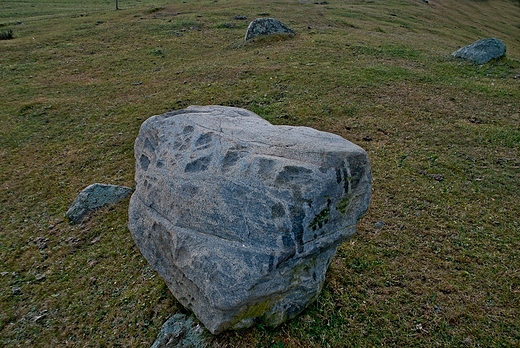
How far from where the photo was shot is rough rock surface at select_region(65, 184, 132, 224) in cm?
1117

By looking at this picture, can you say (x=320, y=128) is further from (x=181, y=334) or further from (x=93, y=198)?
(x=181, y=334)

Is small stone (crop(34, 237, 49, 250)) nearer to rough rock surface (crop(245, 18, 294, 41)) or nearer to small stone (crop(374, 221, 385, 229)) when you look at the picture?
small stone (crop(374, 221, 385, 229))

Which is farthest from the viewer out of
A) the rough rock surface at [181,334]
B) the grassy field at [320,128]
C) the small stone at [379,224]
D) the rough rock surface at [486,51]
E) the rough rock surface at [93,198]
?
the rough rock surface at [486,51]

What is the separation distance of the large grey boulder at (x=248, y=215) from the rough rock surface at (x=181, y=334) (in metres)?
0.34

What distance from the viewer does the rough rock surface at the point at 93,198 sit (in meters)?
11.2

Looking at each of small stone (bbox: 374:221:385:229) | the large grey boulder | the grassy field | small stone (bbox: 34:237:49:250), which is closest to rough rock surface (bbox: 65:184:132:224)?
the grassy field

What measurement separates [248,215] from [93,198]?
7.35 m

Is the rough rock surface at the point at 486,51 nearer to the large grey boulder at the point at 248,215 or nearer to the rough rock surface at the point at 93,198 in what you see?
the large grey boulder at the point at 248,215

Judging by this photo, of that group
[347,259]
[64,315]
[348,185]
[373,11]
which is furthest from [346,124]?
[373,11]

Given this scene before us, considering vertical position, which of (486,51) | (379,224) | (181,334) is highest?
(486,51)

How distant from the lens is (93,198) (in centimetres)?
1147

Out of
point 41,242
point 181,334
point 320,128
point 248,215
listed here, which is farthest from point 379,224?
point 41,242

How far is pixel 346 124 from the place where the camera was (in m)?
15.1

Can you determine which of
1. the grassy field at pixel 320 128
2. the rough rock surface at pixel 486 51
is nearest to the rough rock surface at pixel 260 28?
the grassy field at pixel 320 128
